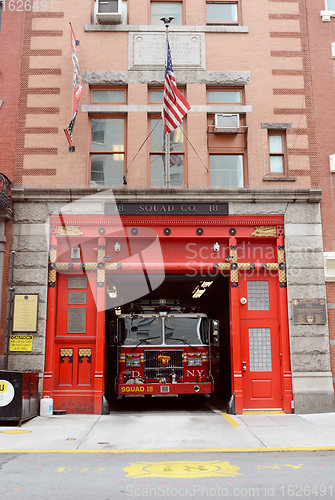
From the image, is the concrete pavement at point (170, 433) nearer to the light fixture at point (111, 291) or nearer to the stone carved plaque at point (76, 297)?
the stone carved plaque at point (76, 297)

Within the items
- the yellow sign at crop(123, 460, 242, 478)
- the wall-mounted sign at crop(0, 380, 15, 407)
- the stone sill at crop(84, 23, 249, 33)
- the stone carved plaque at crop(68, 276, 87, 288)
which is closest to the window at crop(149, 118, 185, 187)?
the stone sill at crop(84, 23, 249, 33)

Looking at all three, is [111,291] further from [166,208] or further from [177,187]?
[177,187]

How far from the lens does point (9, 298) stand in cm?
1227

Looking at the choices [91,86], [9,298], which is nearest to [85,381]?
[9,298]

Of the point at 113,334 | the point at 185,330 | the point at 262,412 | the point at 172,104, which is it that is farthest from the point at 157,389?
the point at 172,104

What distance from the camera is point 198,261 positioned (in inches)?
509

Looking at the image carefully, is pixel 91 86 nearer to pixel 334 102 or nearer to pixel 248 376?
pixel 334 102

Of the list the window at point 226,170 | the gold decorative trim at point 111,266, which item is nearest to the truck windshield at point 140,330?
the gold decorative trim at point 111,266

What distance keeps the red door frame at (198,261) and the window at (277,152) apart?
1526 mm

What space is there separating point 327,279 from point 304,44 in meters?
7.09

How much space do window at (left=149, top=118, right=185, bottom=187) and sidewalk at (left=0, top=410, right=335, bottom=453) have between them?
6402 mm

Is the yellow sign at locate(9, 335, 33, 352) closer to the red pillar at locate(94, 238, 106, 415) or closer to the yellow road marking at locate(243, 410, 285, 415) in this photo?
the red pillar at locate(94, 238, 106, 415)

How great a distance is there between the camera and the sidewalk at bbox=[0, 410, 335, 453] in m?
8.60

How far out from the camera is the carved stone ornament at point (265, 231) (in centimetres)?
Answer: 1291
